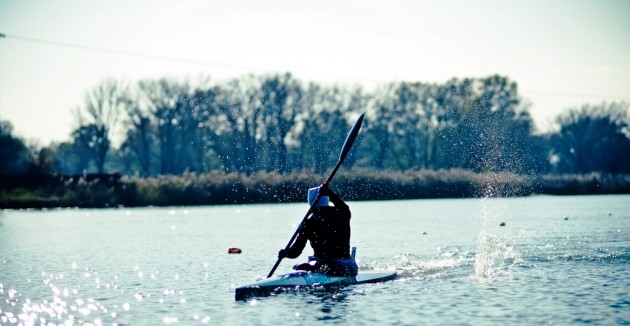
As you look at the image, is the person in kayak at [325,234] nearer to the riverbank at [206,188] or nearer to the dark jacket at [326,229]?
the dark jacket at [326,229]

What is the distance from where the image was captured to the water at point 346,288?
1548 cm

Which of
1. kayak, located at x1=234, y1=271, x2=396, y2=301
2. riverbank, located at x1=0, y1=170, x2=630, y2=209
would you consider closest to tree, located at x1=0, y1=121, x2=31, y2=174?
riverbank, located at x1=0, y1=170, x2=630, y2=209

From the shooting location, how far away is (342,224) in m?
17.6

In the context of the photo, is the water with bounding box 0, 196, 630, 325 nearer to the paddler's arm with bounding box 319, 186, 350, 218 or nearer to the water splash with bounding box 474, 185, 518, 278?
the water splash with bounding box 474, 185, 518, 278

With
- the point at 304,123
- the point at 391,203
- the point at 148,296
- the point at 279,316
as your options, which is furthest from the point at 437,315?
the point at 304,123

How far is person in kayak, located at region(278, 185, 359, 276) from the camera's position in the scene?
57.3 ft

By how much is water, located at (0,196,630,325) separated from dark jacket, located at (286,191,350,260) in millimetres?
1017

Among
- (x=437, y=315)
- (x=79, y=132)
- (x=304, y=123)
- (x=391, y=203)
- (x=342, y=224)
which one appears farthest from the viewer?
(x=79, y=132)

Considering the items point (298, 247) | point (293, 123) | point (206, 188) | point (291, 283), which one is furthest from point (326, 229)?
point (293, 123)

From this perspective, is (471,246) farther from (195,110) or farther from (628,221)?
(195,110)

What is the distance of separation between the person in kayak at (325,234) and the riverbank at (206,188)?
3472 centimetres

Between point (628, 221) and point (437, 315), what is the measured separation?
2578 cm

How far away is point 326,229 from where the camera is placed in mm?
17625

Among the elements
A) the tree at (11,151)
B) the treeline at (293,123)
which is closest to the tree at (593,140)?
the treeline at (293,123)
